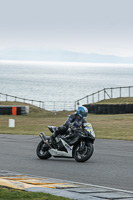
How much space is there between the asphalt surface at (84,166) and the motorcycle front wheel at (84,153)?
0.16m

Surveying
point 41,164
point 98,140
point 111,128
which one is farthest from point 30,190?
point 111,128

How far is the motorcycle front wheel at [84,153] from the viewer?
38.1ft

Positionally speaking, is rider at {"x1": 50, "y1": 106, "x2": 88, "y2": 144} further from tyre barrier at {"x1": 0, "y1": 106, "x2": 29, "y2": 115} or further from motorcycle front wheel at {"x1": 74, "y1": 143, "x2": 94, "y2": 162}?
tyre barrier at {"x1": 0, "y1": 106, "x2": 29, "y2": 115}

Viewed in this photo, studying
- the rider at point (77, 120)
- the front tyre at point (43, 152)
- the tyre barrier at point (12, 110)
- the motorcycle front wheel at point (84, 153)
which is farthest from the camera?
the tyre barrier at point (12, 110)

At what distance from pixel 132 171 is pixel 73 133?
2348mm

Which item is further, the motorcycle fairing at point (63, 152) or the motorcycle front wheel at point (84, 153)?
the motorcycle fairing at point (63, 152)

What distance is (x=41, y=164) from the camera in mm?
11727

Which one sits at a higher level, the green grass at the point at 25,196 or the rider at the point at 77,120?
the rider at the point at 77,120

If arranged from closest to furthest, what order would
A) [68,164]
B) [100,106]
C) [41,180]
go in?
1. [41,180]
2. [68,164]
3. [100,106]

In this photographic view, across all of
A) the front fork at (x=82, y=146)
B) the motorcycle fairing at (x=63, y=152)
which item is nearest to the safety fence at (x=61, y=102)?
the motorcycle fairing at (x=63, y=152)

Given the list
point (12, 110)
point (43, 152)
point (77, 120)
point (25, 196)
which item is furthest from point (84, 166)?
point (12, 110)

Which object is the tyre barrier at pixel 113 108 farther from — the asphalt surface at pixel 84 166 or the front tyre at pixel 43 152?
the front tyre at pixel 43 152

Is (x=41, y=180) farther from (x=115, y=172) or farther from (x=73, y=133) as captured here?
(x=73, y=133)

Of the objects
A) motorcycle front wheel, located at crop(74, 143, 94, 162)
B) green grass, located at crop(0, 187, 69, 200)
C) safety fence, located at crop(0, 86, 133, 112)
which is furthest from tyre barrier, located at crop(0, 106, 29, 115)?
green grass, located at crop(0, 187, 69, 200)
